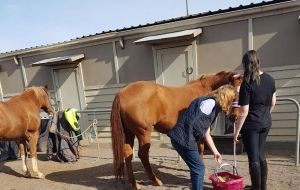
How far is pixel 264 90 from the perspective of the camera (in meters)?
3.38

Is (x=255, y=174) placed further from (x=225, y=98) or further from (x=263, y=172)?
(x=225, y=98)

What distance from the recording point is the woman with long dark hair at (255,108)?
3320mm

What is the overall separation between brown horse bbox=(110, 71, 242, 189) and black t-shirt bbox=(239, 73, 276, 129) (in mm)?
1275

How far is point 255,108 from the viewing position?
3.42m

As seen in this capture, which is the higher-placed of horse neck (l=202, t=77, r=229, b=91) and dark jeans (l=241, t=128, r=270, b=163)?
horse neck (l=202, t=77, r=229, b=91)

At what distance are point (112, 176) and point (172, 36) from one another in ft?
11.4

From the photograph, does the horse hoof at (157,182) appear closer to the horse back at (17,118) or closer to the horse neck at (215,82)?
the horse neck at (215,82)

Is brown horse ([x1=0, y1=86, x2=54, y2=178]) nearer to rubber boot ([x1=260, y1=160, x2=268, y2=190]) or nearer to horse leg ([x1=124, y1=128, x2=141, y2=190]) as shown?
horse leg ([x1=124, y1=128, x2=141, y2=190])

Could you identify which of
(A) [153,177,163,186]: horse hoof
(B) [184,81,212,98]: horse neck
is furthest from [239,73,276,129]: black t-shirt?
(A) [153,177,163,186]: horse hoof

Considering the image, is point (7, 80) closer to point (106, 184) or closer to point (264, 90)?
point (106, 184)

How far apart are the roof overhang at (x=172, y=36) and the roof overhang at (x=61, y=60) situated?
2.16m

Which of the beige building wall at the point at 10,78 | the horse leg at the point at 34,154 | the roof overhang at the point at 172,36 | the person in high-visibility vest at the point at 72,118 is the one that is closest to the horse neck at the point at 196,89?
the roof overhang at the point at 172,36

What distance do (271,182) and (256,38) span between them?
3.28 m

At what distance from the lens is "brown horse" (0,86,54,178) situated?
5328 millimetres
